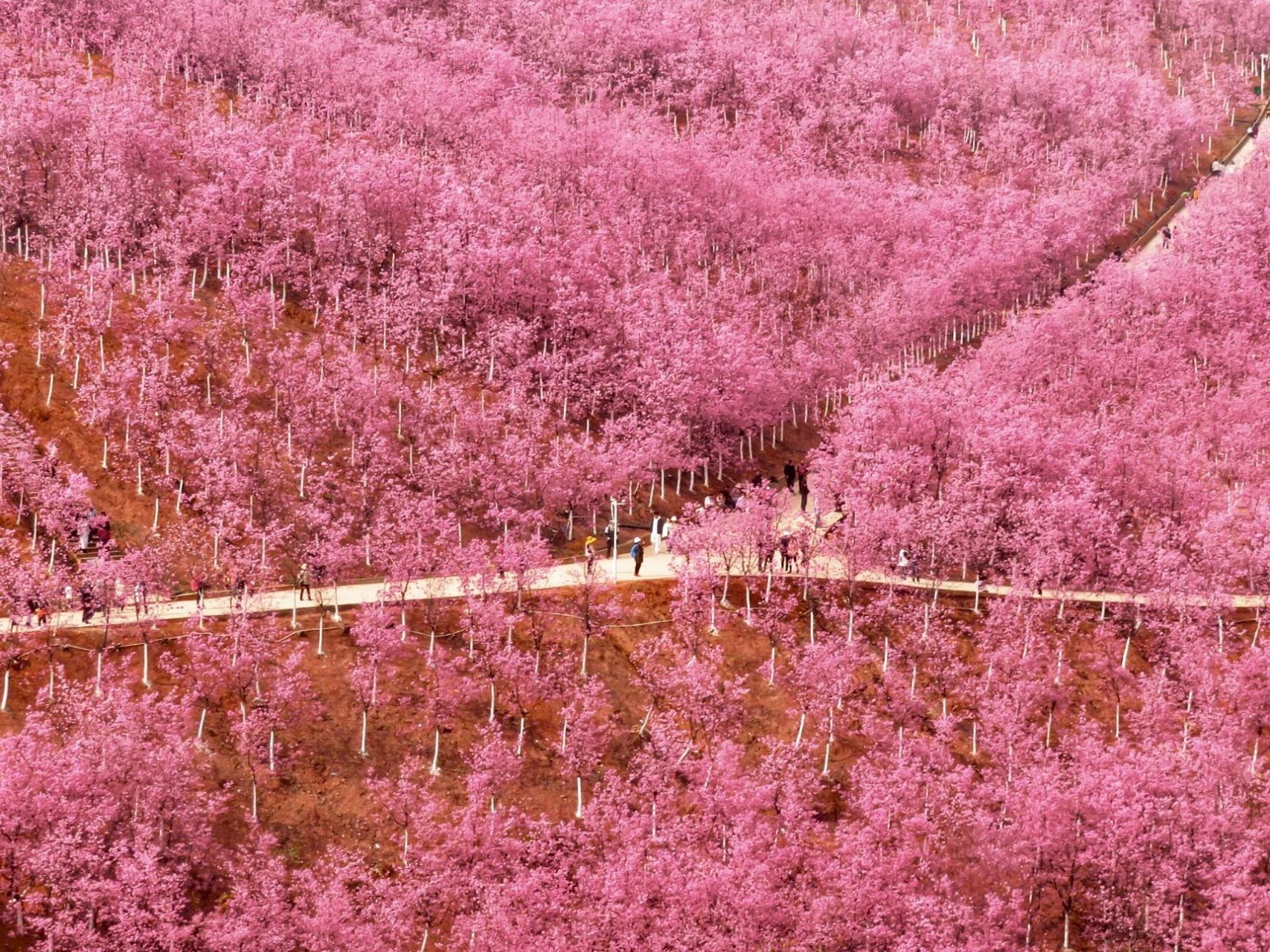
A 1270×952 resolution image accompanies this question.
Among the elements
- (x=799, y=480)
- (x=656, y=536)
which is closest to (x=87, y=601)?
(x=656, y=536)

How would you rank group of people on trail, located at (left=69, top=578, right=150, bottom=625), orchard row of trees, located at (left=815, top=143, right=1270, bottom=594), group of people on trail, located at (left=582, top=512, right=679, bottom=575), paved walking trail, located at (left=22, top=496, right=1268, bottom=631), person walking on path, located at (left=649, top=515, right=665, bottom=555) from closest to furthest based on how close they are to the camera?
group of people on trail, located at (left=69, top=578, right=150, bottom=625) < paved walking trail, located at (left=22, top=496, right=1268, bottom=631) < group of people on trail, located at (left=582, top=512, right=679, bottom=575) < orchard row of trees, located at (left=815, top=143, right=1270, bottom=594) < person walking on path, located at (left=649, top=515, right=665, bottom=555)

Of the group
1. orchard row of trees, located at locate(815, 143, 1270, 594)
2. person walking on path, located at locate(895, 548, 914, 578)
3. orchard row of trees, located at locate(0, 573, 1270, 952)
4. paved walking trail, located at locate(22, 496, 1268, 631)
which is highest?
orchard row of trees, located at locate(815, 143, 1270, 594)

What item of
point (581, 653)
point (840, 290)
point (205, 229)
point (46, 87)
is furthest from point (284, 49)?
point (581, 653)

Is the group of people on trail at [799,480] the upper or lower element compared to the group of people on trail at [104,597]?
upper

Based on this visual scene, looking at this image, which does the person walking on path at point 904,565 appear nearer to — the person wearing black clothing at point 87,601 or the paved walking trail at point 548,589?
the paved walking trail at point 548,589

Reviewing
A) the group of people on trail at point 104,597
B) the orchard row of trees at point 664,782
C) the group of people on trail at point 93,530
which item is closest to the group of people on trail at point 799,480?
the orchard row of trees at point 664,782

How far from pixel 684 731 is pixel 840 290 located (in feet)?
195

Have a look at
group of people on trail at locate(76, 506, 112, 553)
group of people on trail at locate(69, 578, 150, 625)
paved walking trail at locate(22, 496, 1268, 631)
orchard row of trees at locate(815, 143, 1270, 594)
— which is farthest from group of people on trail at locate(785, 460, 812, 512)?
group of people on trail at locate(76, 506, 112, 553)

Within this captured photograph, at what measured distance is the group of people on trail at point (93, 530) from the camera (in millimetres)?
72500

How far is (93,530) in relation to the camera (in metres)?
74.6

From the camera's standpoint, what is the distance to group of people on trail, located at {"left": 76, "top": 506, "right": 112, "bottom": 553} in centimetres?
7250

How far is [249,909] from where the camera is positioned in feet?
191

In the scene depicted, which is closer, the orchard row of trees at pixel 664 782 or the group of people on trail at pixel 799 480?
the orchard row of trees at pixel 664 782

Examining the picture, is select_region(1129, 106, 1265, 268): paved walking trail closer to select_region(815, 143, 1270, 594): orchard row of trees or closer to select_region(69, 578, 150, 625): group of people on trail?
select_region(815, 143, 1270, 594): orchard row of trees
